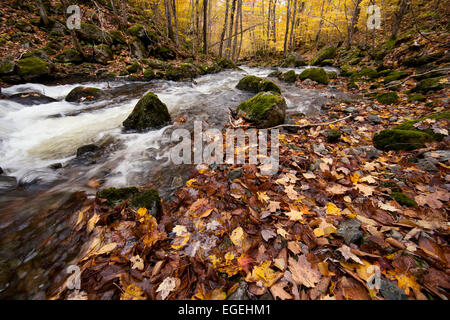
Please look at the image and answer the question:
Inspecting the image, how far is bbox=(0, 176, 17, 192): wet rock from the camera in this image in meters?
2.93

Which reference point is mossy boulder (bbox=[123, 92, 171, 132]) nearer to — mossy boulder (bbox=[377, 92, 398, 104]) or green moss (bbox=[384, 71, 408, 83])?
mossy boulder (bbox=[377, 92, 398, 104])

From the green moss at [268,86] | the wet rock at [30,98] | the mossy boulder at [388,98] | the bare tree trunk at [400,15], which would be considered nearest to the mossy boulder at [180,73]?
the green moss at [268,86]

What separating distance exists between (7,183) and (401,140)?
7.03 meters

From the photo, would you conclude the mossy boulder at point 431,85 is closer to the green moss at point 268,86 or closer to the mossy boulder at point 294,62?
the green moss at point 268,86

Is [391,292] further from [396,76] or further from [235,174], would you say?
[396,76]

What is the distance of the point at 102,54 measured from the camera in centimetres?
1051

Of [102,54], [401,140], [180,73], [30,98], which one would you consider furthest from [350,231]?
[102,54]

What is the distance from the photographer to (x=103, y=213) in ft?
7.21

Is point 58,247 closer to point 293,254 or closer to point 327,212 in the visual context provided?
point 293,254

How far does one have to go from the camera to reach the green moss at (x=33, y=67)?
7.48 meters

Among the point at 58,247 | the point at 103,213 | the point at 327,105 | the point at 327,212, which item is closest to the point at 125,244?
the point at 103,213

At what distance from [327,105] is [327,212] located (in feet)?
17.5

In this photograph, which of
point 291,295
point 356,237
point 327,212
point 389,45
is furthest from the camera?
point 389,45

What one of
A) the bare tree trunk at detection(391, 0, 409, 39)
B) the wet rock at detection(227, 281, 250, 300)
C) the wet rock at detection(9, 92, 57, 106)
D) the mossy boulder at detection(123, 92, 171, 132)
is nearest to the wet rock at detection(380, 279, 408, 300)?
the wet rock at detection(227, 281, 250, 300)
